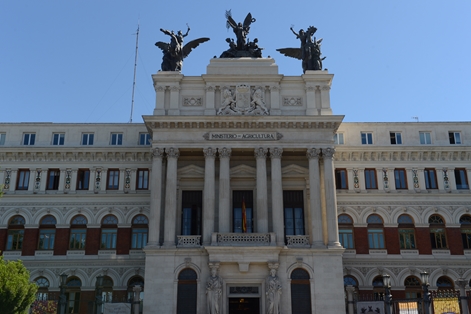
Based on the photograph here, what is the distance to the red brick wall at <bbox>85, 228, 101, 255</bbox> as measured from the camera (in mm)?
45094

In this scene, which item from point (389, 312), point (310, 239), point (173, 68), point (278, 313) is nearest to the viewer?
point (389, 312)

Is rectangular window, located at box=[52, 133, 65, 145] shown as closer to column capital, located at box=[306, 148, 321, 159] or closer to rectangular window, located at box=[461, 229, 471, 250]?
column capital, located at box=[306, 148, 321, 159]

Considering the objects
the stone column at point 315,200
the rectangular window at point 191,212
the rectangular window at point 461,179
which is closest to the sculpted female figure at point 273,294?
the stone column at point 315,200

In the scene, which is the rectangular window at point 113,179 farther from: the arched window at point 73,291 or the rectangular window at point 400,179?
the rectangular window at point 400,179

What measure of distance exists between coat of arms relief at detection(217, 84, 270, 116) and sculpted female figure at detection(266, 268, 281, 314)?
13.2m

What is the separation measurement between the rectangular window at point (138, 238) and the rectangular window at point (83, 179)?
19.7 ft

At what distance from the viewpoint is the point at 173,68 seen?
4481cm

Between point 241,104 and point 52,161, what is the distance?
18.0 m

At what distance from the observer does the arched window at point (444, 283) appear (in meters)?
44.0

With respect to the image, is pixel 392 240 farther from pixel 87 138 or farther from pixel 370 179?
pixel 87 138

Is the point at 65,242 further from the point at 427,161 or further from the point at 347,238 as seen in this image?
the point at 427,161

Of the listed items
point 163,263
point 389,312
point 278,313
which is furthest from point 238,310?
point 389,312

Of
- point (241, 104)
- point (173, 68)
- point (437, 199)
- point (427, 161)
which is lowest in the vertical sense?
point (437, 199)

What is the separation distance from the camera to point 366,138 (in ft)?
159
